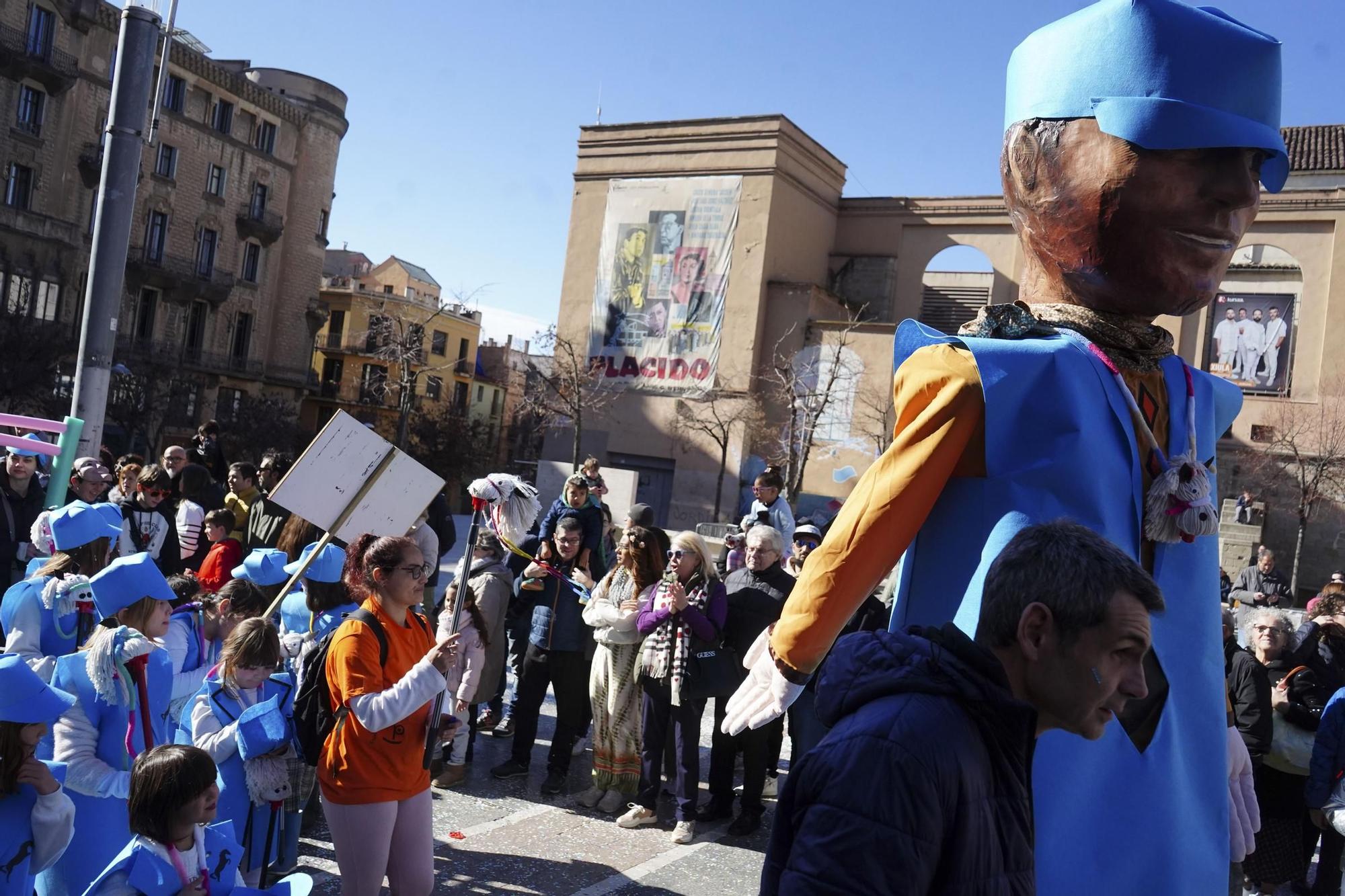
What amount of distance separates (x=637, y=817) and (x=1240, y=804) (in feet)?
13.6

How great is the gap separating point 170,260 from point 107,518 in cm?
3885

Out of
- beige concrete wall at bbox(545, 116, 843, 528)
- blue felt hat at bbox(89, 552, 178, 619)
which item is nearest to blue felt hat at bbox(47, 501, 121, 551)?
blue felt hat at bbox(89, 552, 178, 619)

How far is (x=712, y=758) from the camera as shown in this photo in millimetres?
7078

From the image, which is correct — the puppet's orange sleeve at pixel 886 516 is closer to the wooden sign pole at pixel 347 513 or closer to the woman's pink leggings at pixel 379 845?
the woman's pink leggings at pixel 379 845

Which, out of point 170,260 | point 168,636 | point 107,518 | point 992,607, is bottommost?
point 168,636

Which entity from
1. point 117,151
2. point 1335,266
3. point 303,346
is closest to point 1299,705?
point 117,151

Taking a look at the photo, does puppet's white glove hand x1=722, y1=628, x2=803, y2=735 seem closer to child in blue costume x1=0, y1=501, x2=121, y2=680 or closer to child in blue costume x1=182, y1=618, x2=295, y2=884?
child in blue costume x1=182, y1=618, x2=295, y2=884

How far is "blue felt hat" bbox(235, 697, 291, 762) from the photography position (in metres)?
4.32

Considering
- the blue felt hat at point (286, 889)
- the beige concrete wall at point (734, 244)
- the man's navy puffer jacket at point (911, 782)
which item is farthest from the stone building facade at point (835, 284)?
the man's navy puffer jacket at point (911, 782)

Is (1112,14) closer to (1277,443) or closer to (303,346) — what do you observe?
(1277,443)

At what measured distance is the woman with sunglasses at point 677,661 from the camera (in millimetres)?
6691

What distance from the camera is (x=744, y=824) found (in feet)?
21.9

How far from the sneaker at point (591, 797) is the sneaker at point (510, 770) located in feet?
1.78

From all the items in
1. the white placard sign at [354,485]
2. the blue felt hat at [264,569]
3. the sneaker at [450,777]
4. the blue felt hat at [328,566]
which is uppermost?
the white placard sign at [354,485]
